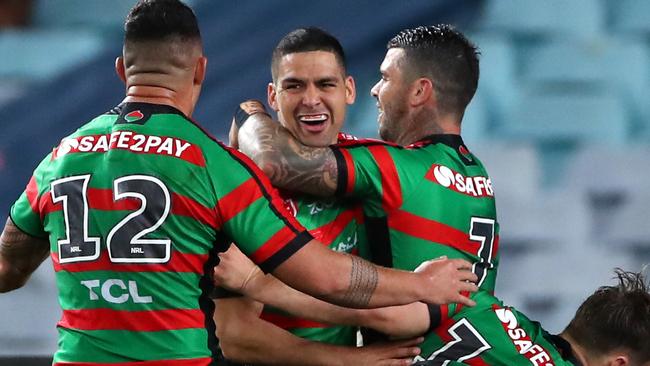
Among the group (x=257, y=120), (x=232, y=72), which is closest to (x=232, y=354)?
(x=257, y=120)

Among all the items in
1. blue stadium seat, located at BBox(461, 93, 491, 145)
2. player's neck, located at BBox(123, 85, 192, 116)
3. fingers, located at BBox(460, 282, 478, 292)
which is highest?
blue stadium seat, located at BBox(461, 93, 491, 145)

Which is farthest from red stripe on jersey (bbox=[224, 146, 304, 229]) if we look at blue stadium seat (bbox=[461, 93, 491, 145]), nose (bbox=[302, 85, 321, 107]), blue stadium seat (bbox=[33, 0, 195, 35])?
blue stadium seat (bbox=[33, 0, 195, 35])

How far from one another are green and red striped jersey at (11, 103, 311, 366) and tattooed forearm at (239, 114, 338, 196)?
1.21 feet

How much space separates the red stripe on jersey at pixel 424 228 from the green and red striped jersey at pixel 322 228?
0.12m

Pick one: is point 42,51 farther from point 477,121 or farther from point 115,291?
point 115,291

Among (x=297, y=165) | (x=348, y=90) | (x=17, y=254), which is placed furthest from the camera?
(x=348, y=90)

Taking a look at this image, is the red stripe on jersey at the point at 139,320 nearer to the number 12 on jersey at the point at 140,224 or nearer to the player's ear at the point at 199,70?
the number 12 on jersey at the point at 140,224

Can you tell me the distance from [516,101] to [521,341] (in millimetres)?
3698

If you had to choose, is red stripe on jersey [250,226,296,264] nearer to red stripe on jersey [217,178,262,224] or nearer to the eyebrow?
red stripe on jersey [217,178,262,224]

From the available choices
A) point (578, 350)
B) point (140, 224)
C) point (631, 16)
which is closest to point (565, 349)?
point (578, 350)

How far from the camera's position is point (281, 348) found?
3.43 metres

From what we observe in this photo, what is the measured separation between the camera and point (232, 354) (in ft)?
11.5

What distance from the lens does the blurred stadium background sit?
21.9 ft

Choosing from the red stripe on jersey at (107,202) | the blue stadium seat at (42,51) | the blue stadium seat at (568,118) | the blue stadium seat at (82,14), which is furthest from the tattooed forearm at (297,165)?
the blue stadium seat at (82,14)
